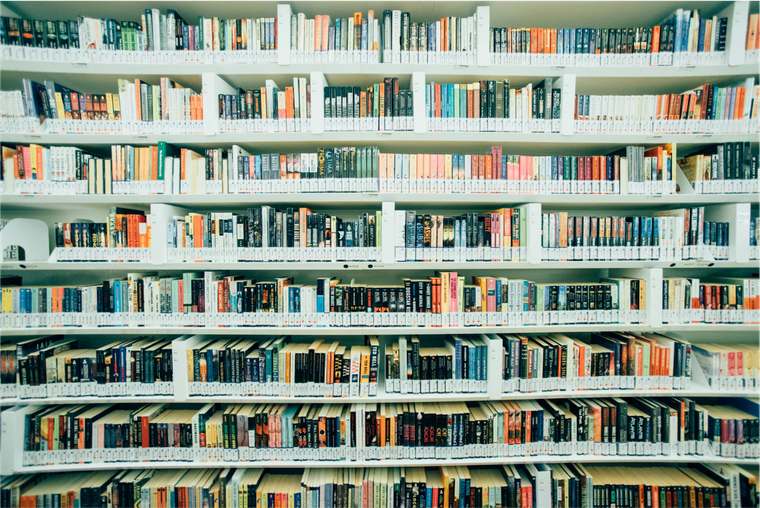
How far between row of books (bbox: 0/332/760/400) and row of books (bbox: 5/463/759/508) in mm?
662

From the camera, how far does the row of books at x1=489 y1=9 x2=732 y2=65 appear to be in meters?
2.26

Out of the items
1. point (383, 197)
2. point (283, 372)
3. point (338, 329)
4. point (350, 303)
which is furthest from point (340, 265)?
point (283, 372)

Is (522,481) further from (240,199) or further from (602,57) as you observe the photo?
(602,57)

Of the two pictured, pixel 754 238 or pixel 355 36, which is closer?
pixel 355 36

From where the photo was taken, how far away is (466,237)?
2.32 meters

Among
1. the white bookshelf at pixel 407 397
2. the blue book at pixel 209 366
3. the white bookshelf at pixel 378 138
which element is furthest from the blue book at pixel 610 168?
the blue book at pixel 209 366

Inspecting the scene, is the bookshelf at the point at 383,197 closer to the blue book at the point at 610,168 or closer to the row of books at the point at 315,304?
the row of books at the point at 315,304

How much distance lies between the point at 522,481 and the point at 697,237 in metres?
2.29

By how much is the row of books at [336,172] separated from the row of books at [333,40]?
0.68 meters

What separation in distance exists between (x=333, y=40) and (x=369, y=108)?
57cm

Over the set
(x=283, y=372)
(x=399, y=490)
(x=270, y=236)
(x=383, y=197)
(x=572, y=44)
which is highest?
(x=572, y=44)

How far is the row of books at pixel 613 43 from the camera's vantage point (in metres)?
2.26

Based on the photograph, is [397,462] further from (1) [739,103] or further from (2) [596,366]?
(1) [739,103]

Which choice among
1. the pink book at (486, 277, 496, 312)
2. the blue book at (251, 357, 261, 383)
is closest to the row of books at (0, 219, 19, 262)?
the blue book at (251, 357, 261, 383)
